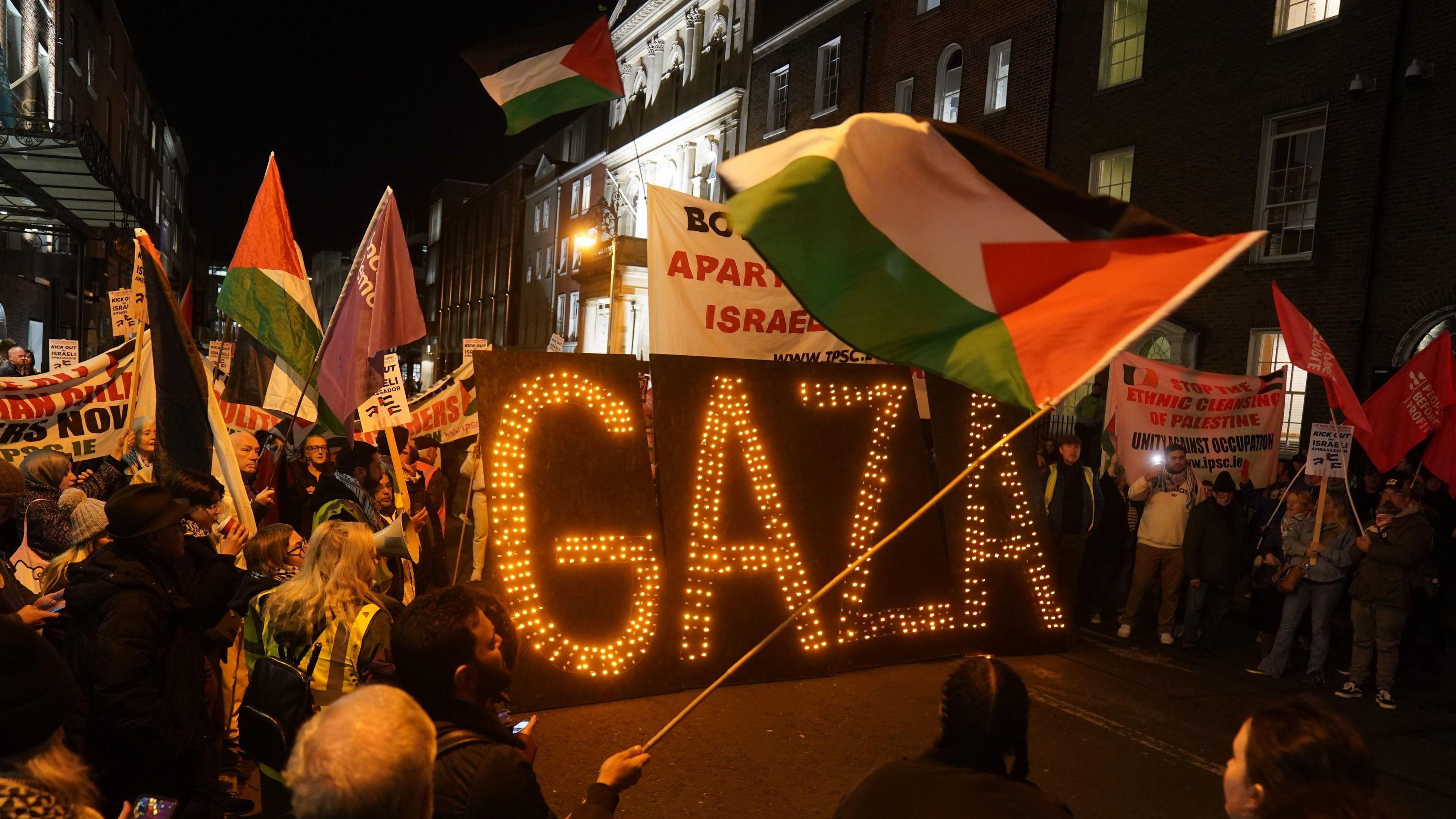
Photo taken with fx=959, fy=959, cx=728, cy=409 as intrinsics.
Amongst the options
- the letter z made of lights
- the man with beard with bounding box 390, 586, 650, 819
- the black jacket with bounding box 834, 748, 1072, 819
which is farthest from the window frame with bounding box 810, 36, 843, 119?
the black jacket with bounding box 834, 748, 1072, 819

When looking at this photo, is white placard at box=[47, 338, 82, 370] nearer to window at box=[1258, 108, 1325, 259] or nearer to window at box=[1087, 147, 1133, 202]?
window at box=[1087, 147, 1133, 202]

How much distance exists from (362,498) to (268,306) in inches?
59.4

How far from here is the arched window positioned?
22906mm

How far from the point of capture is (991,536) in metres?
7.30

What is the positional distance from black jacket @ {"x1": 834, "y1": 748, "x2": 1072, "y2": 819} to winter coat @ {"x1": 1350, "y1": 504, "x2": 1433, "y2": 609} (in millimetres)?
6754

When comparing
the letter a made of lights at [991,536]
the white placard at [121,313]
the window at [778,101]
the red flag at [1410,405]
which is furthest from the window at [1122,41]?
the white placard at [121,313]

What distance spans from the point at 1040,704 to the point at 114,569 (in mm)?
5559

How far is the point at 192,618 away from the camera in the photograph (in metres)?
3.66

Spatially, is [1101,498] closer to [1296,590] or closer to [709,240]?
[1296,590]

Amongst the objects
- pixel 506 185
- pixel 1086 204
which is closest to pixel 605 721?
pixel 1086 204

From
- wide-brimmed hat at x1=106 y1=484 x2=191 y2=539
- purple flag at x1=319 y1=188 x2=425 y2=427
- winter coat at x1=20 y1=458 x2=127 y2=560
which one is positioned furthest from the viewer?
purple flag at x1=319 y1=188 x2=425 y2=427

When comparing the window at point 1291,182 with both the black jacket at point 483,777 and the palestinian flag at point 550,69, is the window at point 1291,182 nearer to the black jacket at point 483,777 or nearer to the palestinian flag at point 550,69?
the palestinian flag at point 550,69

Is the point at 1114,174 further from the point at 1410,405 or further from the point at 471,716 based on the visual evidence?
the point at 471,716

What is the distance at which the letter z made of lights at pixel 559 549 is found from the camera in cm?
570
